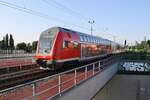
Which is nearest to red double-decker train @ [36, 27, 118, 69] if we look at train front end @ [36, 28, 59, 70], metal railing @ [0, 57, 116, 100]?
train front end @ [36, 28, 59, 70]

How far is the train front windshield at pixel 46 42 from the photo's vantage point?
1998 cm

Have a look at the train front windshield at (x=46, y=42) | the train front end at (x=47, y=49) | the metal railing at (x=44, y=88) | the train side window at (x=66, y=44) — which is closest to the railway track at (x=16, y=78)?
the train front end at (x=47, y=49)

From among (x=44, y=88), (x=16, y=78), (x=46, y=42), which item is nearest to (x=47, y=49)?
(x=46, y=42)

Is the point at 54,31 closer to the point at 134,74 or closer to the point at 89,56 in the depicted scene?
the point at 89,56

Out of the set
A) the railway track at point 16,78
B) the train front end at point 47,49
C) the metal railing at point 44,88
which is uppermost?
the train front end at point 47,49

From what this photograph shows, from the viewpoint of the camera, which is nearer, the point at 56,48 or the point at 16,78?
the point at 16,78

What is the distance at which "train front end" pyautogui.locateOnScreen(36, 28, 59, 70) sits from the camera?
1945cm

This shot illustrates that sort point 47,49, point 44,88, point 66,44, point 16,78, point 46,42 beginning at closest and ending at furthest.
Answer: point 44,88
point 16,78
point 47,49
point 46,42
point 66,44

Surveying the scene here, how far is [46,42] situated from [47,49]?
61cm

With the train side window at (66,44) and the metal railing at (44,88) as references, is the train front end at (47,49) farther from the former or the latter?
the metal railing at (44,88)

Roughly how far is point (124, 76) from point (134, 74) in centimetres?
143

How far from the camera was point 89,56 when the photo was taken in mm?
29516

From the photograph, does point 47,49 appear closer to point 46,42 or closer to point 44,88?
point 46,42

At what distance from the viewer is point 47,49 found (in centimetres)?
2002
